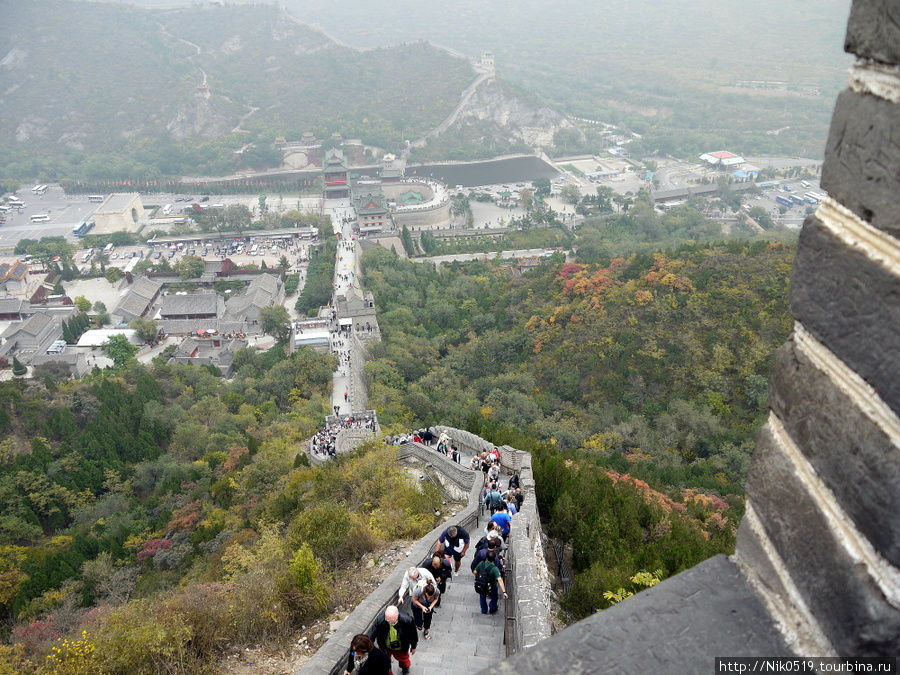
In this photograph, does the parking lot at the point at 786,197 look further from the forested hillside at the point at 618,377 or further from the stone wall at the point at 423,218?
the forested hillside at the point at 618,377

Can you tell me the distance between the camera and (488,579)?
7.08 metres

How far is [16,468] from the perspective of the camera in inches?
983

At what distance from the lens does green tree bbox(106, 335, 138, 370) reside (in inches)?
1612

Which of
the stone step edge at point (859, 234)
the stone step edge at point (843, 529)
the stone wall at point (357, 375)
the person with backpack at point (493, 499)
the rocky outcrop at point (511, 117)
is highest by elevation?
the stone step edge at point (859, 234)

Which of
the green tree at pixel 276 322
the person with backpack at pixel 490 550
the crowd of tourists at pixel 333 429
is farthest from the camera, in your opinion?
the green tree at pixel 276 322

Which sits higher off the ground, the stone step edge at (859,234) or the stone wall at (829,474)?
the stone step edge at (859,234)

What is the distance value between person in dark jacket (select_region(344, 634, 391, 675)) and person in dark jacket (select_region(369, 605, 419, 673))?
450 millimetres

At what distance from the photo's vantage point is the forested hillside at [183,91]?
84.4 m

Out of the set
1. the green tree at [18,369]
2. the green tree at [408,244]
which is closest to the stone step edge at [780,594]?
the green tree at [18,369]

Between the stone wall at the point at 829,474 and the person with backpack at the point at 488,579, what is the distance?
189 inches

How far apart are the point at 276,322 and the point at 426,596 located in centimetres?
3719

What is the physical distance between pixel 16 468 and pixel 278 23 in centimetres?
11865

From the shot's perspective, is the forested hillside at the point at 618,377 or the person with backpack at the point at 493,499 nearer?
the person with backpack at the point at 493,499

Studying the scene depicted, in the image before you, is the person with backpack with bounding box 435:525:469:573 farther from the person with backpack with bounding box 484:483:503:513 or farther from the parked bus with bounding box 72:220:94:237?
the parked bus with bounding box 72:220:94:237
